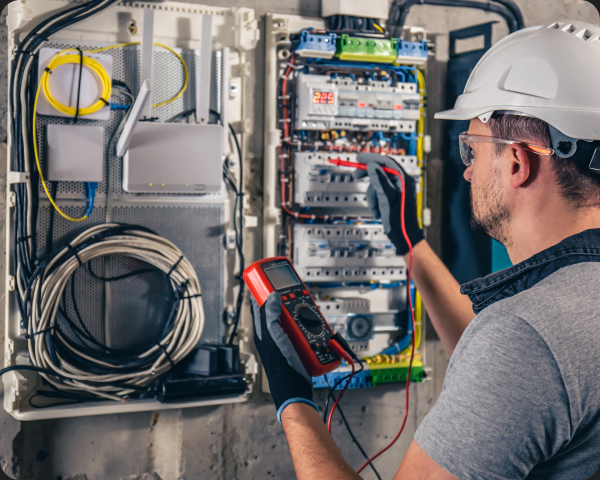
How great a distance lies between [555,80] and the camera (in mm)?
1140

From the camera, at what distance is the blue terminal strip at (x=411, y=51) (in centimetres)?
208

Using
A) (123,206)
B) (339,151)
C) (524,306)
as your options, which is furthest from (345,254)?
(524,306)

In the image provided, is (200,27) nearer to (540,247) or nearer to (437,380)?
(540,247)

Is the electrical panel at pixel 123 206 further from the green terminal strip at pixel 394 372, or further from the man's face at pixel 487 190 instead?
the man's face at pixel 487 190

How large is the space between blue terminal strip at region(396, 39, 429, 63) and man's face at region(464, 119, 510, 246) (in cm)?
87

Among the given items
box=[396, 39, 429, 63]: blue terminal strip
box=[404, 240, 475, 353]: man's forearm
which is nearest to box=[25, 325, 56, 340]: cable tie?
box=[404, 240, 475, 353]: man's forearm

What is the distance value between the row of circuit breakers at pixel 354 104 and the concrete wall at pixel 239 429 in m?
0.19

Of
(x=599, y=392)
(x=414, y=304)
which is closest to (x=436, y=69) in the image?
(x=414, y=304)

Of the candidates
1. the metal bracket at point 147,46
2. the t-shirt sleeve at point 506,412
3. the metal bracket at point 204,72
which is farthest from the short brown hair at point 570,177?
the metal bracket at point 147,46

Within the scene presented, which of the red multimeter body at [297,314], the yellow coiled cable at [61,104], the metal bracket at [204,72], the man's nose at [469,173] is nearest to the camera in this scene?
the man's nose at [469,173]

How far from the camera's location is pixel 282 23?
200 cm

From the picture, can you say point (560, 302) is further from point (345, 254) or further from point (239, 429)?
point (239, 429)

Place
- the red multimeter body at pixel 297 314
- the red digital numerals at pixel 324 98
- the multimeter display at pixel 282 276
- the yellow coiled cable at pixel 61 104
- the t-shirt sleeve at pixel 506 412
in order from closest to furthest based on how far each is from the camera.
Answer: the t-shirt sleeve at pixel 506 412 → the red multimeter body at pixel 297 314 → the multimeter display at pixel 282 276 → the yellow coiled cable at pixel 61 104 → the red digital numerals at pixel 324 98

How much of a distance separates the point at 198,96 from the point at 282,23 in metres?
0.43
